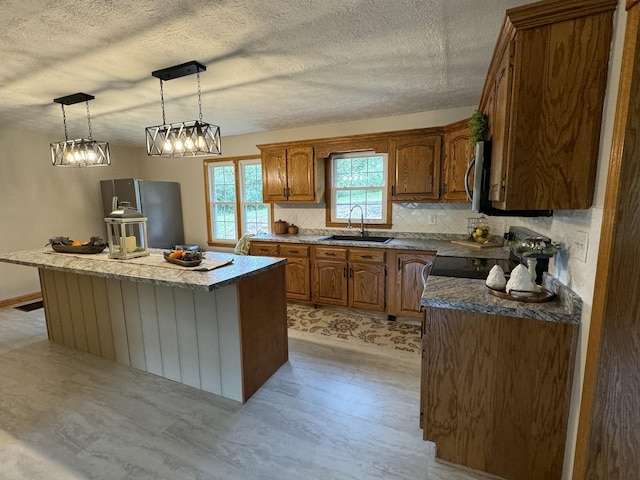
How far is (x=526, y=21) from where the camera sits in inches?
47.7

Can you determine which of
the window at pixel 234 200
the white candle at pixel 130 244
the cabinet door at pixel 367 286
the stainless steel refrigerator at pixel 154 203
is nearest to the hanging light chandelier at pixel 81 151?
the white candle at pixel 130 244

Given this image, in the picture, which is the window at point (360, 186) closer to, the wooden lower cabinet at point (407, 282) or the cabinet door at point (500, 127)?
the wooden lower cabinet at point (407, 282)

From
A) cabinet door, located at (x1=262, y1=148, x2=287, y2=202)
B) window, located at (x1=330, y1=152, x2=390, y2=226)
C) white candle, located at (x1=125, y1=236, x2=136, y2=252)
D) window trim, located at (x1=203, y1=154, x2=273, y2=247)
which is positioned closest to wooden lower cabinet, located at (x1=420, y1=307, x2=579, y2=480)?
white candle, located at (x1=125, y1=236, x2=136, y2=252)

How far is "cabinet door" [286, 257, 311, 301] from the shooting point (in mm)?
3746

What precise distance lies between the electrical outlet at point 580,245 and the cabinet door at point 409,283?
1714mm

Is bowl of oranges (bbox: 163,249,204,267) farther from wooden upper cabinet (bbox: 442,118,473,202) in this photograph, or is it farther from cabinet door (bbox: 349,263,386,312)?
wooden upper cabinet (bbox: 442,118,473,202)

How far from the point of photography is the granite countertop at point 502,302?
4.27 ft

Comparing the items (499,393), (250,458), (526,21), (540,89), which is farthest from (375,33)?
(250,458)

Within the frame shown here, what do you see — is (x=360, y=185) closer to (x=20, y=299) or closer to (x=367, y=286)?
(x=367, y=286)

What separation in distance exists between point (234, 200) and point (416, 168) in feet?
9.65

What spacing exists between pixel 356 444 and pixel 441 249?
1.96 meters

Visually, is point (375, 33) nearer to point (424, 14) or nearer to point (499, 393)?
point (424, 14)

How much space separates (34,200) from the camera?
13.9ft

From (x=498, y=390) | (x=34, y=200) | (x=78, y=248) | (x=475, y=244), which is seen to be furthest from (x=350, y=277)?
(x=34, y=200)
